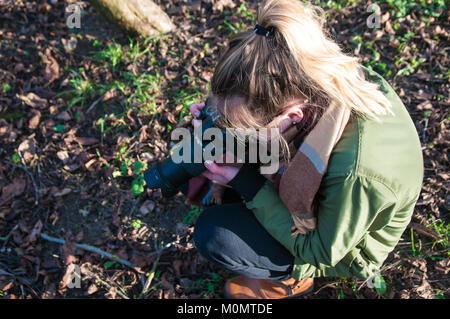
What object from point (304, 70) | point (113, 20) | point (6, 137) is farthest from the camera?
point (113, 20)

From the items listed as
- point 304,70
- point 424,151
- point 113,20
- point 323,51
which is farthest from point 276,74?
point 113,20

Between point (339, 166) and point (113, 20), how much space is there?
228 cm

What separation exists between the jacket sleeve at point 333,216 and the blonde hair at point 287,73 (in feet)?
1.00

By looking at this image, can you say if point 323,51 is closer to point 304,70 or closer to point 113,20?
point 304,70

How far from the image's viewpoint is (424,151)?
2.37 m

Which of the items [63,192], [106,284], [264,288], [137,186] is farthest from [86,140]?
[264,288]

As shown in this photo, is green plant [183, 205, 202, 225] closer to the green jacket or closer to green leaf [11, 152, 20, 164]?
the green jacket

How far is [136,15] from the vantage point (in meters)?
2.75

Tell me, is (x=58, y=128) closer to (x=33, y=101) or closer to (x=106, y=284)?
(x=33, y=101)

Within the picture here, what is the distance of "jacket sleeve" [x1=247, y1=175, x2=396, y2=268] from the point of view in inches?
50.3

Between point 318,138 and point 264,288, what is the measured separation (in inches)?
43.2

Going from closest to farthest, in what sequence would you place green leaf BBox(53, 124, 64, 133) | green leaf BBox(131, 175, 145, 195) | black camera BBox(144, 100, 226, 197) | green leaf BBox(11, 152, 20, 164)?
black camera BBox(144, 100, 226, 197), green leaf BBox(131, 175, 145, 195), green leaf BBox(11, 152, 20, 164), green leaf BBox(53, 124, 64, 133)

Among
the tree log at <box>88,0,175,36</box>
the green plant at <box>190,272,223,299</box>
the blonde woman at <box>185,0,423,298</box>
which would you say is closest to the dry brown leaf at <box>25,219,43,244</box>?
the green plant at <box>190,272,223,299</box>

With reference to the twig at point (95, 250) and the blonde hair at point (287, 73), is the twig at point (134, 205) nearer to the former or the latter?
the twig at point (95, 250)
